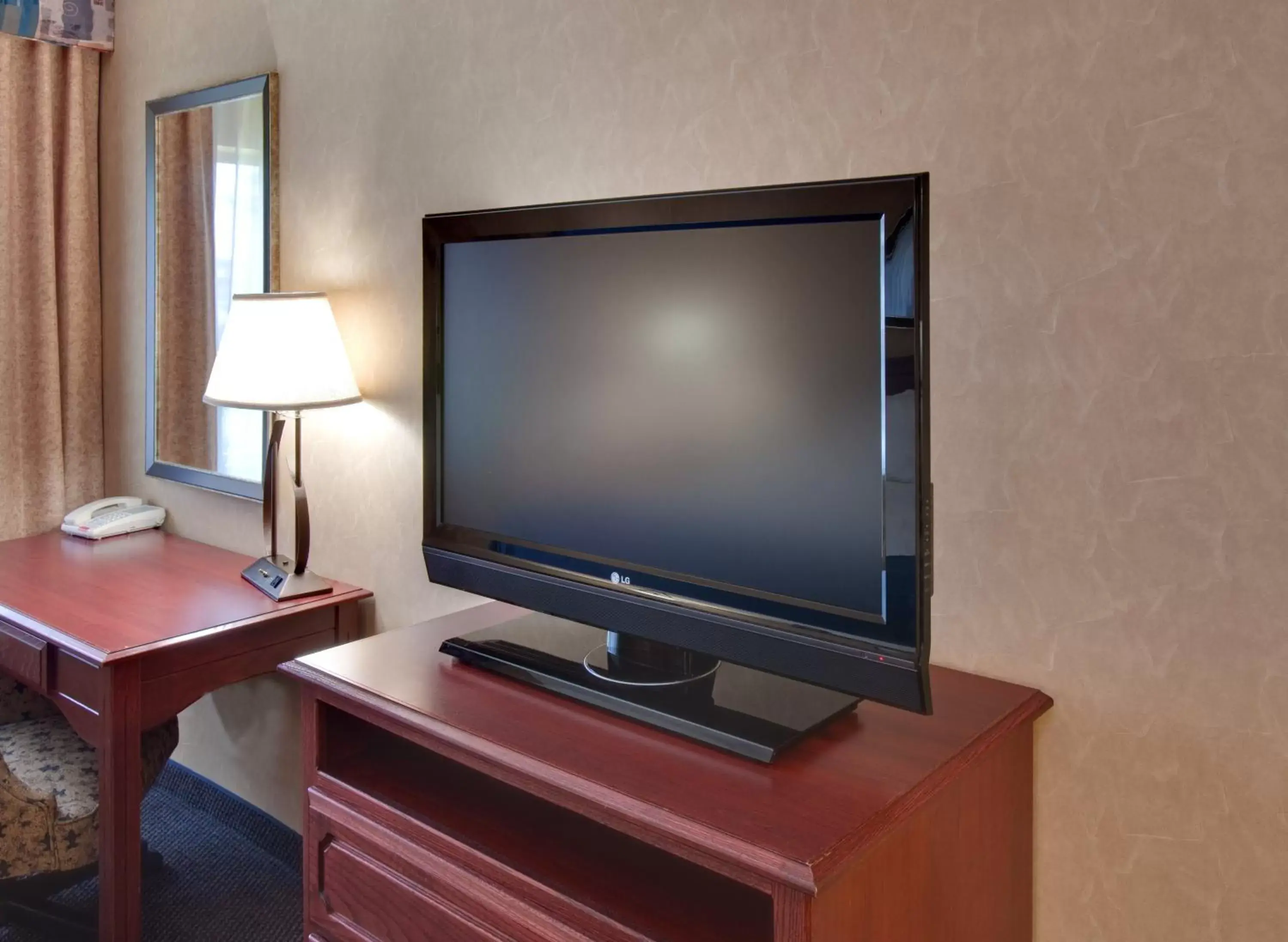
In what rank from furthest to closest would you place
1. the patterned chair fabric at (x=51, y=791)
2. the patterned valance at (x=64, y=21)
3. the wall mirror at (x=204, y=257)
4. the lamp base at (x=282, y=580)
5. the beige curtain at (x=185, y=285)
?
1. the patterned valance at (x=64, y=21)
2. the beige curtain at (x=185, y=285)
3. the wall mirror at (x=204, y=257)
4. the lamp base at (x=282, y=580)
5. the patterned chair fabric at (x=51, y=791)

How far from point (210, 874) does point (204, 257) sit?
59.7 inches

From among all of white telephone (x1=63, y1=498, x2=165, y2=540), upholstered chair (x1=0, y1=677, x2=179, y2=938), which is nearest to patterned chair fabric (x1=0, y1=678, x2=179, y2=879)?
upholstered chair (x1=0, y1=677, x2=179, y2=938)

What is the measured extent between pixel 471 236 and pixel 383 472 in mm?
741

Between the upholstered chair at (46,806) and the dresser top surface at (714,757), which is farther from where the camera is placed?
the upholstered chair at (46,806)

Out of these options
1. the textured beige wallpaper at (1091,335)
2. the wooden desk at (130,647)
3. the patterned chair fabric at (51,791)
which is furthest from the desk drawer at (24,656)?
the textured beige wallpaper at (1091,335)

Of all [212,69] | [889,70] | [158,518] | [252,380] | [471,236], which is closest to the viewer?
[889,70]

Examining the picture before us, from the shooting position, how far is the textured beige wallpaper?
1150mm

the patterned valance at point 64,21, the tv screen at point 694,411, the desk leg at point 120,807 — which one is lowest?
the desk leg at point 120,807

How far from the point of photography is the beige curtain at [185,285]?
256 centimetres

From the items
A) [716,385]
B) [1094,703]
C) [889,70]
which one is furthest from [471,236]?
[1094,703]

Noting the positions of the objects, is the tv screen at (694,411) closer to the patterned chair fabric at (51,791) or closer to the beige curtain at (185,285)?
the patterned chair fabric at (51,791)

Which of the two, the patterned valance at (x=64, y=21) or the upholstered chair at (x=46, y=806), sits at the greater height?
the patterned valance at (x=64, y=21)

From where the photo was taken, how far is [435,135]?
2023 mm

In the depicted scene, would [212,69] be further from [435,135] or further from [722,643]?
[722,643]
